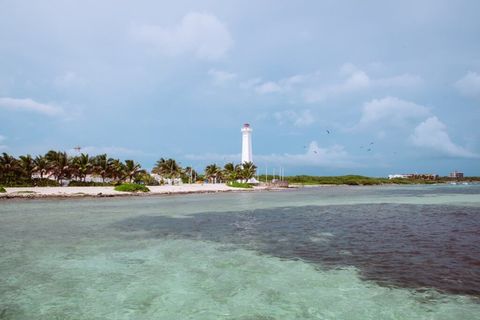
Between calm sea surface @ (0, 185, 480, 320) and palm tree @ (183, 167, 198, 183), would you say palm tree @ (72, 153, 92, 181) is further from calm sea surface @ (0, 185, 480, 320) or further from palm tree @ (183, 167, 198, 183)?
calm sea surface @ (0, 185, 480, 320)

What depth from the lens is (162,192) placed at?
2586 inches

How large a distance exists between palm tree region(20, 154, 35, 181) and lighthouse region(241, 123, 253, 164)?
2156 inches

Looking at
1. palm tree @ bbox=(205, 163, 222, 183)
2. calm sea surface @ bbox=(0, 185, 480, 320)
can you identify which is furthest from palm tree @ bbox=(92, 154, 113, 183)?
calm sea surface @ bbox=(0, 185, 480, 320)

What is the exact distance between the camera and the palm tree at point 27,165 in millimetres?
64188

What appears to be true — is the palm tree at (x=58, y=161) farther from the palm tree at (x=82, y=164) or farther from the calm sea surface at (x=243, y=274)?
the calm sea surface at (x=243, y=274)

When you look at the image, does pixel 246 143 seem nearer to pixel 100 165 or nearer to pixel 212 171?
pixel 212 171

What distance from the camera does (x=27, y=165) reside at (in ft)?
212

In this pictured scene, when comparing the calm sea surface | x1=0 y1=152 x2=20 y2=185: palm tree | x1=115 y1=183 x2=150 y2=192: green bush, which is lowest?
the calm sea surface

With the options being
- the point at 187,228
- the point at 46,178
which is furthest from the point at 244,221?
the point at 46,178

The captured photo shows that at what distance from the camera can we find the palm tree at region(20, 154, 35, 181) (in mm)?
64188

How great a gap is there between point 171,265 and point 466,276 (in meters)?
8.99

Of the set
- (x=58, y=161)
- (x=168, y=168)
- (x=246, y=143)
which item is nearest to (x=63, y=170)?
(x=58, y=161)

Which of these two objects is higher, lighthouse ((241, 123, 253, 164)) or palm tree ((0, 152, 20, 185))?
lighthouse ((241, 123, 253, 164))

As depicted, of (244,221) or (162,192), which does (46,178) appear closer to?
(162,192)
